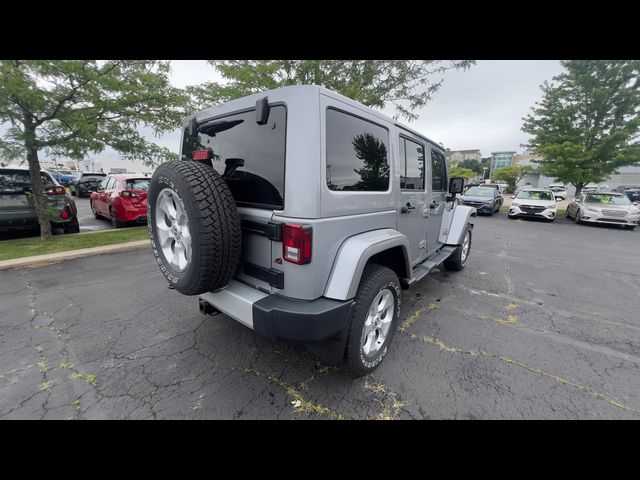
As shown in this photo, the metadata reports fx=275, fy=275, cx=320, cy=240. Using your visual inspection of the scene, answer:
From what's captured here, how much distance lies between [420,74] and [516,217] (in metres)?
9.15

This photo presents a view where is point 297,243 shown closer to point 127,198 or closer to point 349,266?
point 349,266

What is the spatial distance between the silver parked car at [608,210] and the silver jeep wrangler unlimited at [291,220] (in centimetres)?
1402

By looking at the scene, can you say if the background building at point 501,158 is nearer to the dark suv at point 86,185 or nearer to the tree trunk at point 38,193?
the dark suv at point 86,185

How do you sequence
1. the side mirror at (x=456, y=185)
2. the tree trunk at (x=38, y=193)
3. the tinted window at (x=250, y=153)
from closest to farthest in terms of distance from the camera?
the tinted window at (x=250, y=153) → the side mirror at (x=456, y=185) → the tree trunk at (x=38, y=193)

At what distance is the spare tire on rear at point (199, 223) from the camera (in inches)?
72.3

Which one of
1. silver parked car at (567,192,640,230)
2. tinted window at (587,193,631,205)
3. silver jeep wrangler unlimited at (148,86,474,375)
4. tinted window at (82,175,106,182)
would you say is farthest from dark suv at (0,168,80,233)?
tinted window at (587,193,631,205)

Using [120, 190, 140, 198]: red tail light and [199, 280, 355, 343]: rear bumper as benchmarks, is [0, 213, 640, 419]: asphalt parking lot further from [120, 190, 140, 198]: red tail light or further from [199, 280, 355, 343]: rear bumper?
[120, 190, 140, 198]: red tail light

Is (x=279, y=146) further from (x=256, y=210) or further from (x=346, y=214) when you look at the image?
(x=346, y=214)

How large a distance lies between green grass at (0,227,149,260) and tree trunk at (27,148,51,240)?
308mm

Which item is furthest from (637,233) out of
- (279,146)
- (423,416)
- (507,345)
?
(279,146)

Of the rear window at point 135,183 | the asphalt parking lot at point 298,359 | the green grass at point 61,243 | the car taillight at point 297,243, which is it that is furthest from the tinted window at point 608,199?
the rear window at point 135,183

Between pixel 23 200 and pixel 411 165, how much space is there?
25.7ft

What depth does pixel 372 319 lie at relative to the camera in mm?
2336
